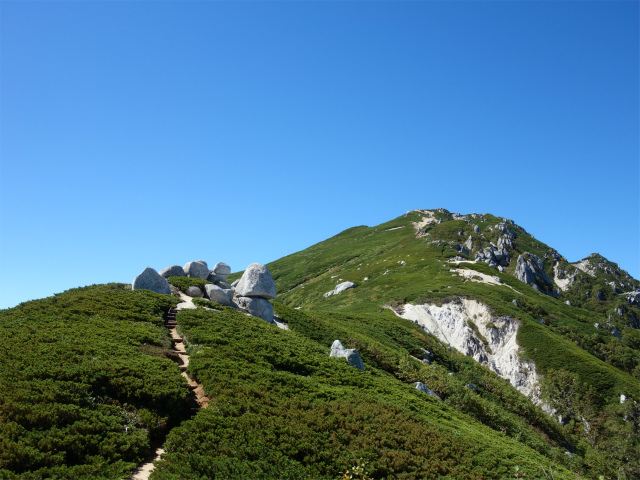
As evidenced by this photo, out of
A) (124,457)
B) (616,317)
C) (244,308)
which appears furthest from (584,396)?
(616,317)

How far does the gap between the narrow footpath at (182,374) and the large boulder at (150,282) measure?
230 centimetres

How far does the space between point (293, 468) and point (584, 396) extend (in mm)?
53722

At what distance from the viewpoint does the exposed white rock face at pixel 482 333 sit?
5931cm

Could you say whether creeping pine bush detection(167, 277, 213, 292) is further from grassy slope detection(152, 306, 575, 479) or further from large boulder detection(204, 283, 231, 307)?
grassy slope detection(152, 306, 575, 479)

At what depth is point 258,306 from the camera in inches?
1678

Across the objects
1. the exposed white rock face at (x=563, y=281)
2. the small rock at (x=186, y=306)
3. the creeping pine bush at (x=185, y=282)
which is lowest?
the small rock at (x=186, y=306)

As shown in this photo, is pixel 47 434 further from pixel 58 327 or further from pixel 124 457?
pixel 58 327

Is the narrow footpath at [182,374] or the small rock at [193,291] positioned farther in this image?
the small rock at [193,291]

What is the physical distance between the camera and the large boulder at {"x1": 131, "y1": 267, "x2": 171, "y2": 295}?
4056cm

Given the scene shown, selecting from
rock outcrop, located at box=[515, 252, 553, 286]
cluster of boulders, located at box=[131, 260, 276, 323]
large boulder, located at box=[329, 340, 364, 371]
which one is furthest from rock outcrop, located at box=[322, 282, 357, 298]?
large boulder, located at box=[329, 340, 364, 371]

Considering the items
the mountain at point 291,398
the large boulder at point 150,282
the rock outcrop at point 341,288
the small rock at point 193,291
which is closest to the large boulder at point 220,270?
the mountain at point 291,398

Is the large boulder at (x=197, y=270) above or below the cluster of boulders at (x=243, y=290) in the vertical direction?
above

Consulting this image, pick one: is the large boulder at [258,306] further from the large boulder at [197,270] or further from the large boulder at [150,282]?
the large boulder at [197,270]

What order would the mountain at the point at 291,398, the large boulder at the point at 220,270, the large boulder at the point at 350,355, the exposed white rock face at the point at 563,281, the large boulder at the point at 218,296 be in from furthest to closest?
the exposed white rock face at the point at 563,281 → the large boulder at the point at 220,270 → the large boulder at the point at 218,296 → the large boulder at the point at 350,355 → the mountain at the point at 291,398
